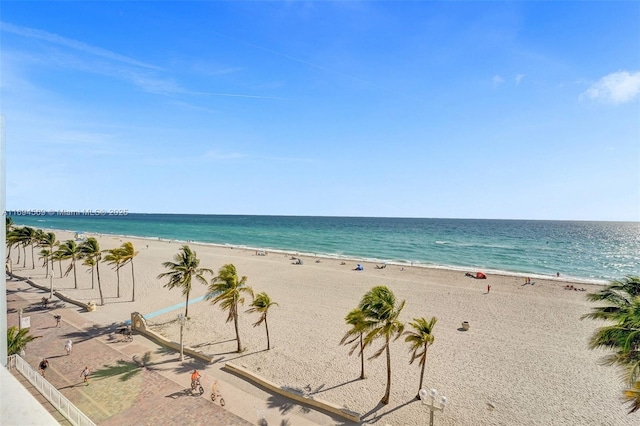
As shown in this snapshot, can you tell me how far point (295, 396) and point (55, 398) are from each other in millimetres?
8922

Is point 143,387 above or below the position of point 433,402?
below

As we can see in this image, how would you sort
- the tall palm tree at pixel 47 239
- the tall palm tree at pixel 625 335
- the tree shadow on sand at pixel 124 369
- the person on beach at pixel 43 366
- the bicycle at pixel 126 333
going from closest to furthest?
the tall palm tree at pixel 625 335 → the tree shadow on sand at pixel 124 369 → the person on beach at pixel 43 366 → the bicycle at pixel 126 333 → the tall palm tree at pixel 47 239

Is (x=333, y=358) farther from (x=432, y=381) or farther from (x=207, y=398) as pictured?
(x=207, y=398)

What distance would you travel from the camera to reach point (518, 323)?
83.6 ft

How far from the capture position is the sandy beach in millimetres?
15000

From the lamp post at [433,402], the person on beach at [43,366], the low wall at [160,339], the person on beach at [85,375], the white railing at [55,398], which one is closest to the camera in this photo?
the white railing at [55,398]


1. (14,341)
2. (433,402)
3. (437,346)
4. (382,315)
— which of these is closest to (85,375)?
(14,341)

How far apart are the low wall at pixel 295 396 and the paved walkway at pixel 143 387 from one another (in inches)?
12.5

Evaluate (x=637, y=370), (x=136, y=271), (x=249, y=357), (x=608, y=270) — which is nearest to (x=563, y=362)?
(x=637, y=370)

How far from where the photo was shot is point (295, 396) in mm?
14633

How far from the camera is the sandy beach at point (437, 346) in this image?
15000 mm

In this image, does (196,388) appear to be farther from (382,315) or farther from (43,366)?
(382,315)

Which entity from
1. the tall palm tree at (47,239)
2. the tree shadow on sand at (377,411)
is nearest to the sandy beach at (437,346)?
the tree shadow on sand at (377,411)

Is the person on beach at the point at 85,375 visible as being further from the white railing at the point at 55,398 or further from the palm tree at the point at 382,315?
the palm tree at the point at 382,315
